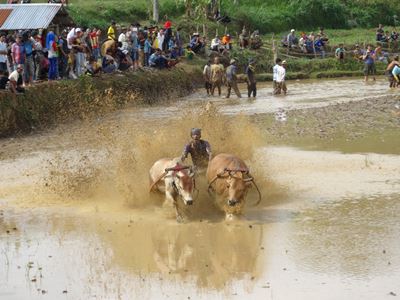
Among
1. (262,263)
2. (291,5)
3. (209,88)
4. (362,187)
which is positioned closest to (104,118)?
(209,88)

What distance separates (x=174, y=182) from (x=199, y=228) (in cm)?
88

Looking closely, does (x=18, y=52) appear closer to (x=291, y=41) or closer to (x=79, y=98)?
(x=79, y=98)

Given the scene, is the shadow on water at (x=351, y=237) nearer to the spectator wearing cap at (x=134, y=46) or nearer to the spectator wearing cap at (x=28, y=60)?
the spectator wearing cap at (x=28, y=60)

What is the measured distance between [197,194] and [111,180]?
278cm

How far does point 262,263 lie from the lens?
10812 millimetres

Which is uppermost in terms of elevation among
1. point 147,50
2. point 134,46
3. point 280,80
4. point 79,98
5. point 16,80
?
point 16,80

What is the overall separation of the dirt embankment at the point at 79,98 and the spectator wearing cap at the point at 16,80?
198 millimetres

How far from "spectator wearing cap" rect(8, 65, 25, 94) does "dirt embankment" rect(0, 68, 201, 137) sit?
0.65ft

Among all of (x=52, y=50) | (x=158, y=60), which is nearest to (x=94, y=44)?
(x=158, y=60)

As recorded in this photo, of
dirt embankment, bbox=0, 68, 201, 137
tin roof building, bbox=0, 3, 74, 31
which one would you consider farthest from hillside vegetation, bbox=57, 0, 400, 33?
tin roof building, bbox=0, 3, 74, 31

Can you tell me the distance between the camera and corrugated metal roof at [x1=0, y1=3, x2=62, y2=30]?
27.5 metres

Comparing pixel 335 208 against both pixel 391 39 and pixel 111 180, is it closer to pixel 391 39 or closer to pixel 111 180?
pixel 111 180

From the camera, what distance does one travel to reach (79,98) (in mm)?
25359

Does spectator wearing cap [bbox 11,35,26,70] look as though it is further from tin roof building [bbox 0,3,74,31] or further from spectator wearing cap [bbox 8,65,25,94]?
tin roof building [bbox 0,3,74,31]
